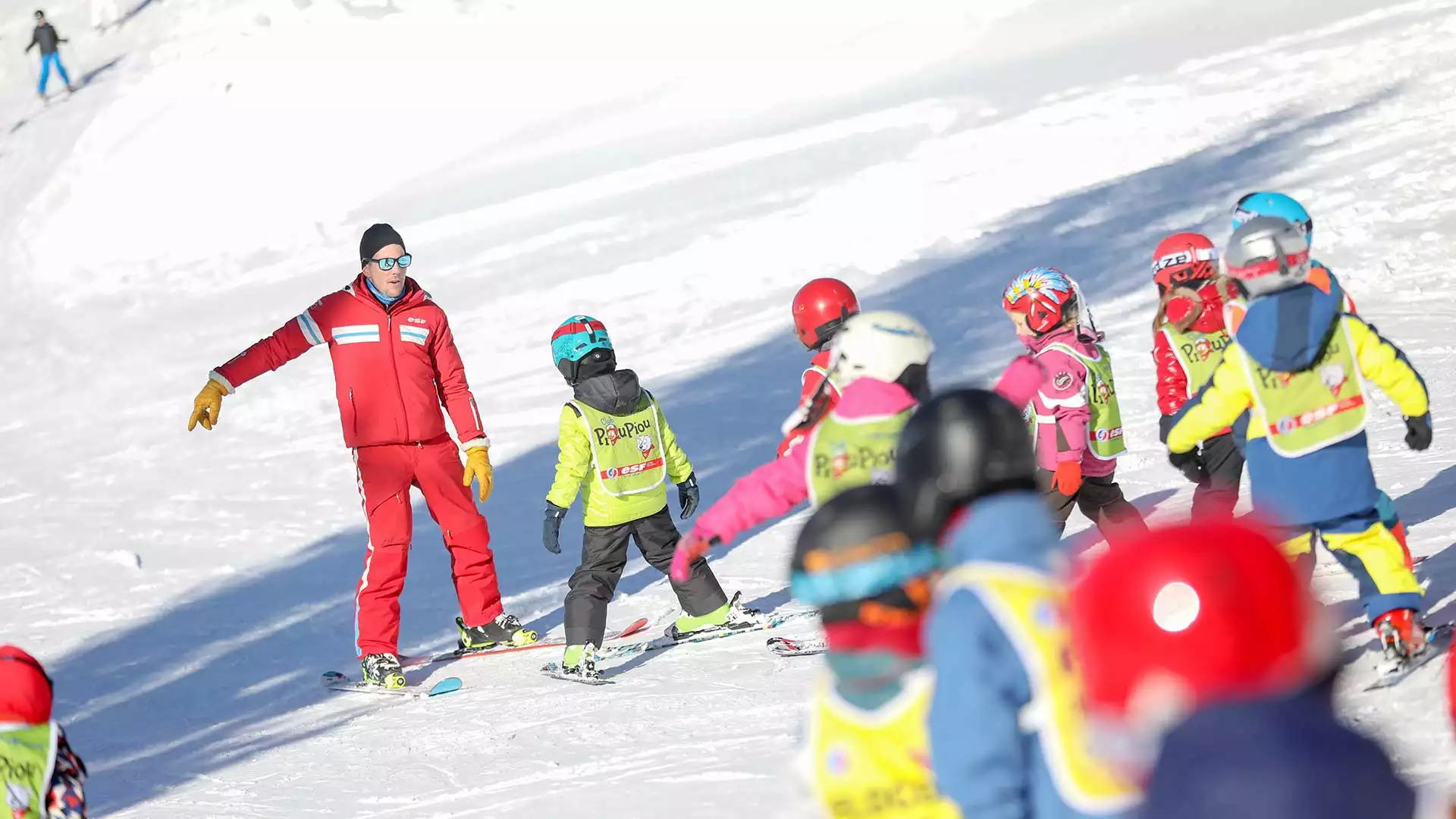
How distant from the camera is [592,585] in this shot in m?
7.88

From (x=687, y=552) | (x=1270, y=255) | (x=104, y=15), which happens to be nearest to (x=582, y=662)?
(x=687, y=552)

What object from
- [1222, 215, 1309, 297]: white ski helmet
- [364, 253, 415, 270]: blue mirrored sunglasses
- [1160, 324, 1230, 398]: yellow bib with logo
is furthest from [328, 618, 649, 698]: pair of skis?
[1222, 215, 1309, 297]: white ski helmet

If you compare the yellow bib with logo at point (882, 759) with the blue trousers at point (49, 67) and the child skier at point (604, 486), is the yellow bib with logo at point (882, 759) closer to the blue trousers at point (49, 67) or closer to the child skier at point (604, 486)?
the child skier at point (604, 486)

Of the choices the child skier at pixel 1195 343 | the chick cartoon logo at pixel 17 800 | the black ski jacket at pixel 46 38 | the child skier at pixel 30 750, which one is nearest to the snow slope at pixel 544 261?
the child skier at pixel 1195 343

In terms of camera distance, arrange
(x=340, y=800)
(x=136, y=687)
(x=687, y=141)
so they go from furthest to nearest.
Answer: (x=687, y=141) → (x=136, y=687) → (x=340, y=800)

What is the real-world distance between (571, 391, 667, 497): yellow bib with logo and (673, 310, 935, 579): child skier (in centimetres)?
336

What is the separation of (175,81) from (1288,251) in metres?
28.2

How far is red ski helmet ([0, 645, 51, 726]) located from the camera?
15.1 ft

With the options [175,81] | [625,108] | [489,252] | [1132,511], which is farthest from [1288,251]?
[175,81]

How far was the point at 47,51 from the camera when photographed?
30.2 metres

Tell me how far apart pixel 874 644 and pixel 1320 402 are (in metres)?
2.93

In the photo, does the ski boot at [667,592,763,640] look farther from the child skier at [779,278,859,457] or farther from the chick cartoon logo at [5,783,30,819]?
the chick cartoon logo at [5,783,30,819]

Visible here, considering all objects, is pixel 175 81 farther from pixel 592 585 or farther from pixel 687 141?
pixel 592 585

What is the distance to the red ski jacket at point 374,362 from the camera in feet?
28.0
